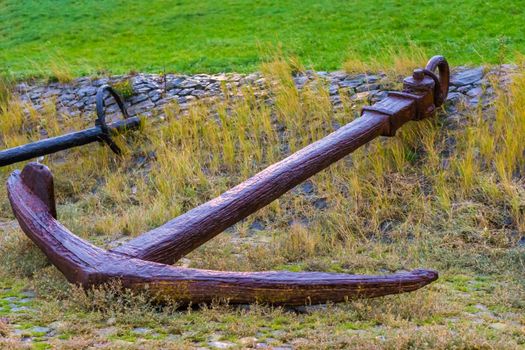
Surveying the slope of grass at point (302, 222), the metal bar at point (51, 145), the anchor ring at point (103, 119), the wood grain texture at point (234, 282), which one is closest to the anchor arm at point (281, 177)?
the wood grain texture at point (234, 282)

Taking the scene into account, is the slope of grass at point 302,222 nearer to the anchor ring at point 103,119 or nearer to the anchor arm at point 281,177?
the anchor ring at point 103,119

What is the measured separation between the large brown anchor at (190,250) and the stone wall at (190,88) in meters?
2.28

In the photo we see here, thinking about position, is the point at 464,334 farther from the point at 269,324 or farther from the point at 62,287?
the point at 62,287

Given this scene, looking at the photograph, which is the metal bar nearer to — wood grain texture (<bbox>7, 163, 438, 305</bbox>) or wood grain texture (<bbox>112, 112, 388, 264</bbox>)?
wood grain texture (<bbox>112, 112, 388, 264</bbox>)

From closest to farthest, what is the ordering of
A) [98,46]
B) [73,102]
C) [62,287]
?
[62,287] < [73,102] < [98,46]

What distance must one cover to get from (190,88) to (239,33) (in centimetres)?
366

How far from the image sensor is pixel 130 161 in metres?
7.43

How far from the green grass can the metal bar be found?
8.31 feet

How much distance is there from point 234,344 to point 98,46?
10140 mm

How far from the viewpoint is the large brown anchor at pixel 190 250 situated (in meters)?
3.37

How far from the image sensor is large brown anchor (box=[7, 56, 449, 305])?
11.0 ft

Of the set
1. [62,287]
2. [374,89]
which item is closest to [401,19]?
[374,89]

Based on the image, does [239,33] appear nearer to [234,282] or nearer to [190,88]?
[190,88]

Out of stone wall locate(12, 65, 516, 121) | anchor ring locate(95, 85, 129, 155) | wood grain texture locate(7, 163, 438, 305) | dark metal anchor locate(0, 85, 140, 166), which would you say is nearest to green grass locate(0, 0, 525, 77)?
stone wall locate(12, 65, 516, 121)
